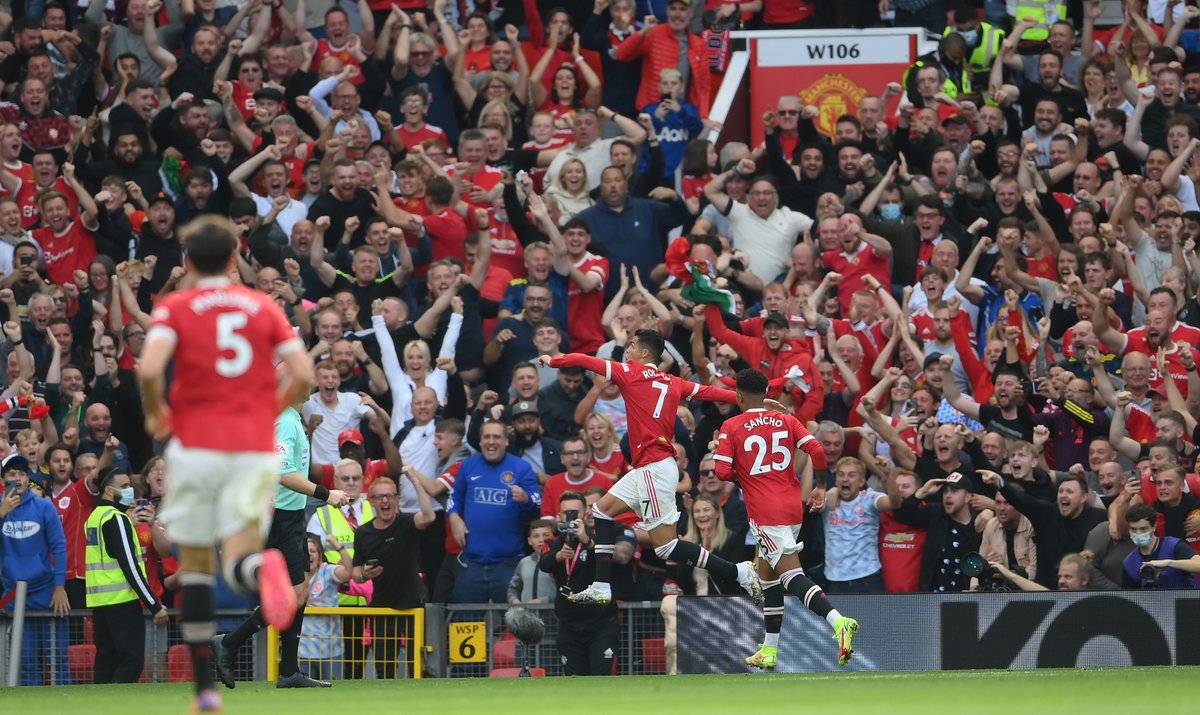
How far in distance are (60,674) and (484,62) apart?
9944mm

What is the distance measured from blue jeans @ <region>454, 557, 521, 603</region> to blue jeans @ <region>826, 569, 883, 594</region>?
2.77m

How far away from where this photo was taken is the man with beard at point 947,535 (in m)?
15.9

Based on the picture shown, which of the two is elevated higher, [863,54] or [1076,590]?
[863,54]

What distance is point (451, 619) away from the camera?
51.0 ft

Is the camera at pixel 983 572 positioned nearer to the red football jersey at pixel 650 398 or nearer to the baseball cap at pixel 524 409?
the red football jersey at pixel 650 398

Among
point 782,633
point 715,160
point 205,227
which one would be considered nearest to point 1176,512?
point 782,633

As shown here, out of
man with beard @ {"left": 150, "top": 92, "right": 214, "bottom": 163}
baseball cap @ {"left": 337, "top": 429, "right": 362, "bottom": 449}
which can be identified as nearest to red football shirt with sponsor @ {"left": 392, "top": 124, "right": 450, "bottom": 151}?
man with beard @ {"left": 150, "top": 92, "right": 214, "bottom": 163}

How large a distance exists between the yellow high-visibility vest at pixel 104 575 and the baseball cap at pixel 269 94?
23.5ft

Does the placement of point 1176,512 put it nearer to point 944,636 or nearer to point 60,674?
point 944,636

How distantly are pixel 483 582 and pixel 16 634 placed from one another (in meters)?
3.91

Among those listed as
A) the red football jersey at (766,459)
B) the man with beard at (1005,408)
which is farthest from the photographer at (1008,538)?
the red football jersey at (766,459)

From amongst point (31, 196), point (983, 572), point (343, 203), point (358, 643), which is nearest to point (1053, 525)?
point (983, 572)

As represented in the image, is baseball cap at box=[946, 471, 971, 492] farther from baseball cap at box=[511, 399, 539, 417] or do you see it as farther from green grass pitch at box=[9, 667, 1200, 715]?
baseball cap at box=[511, 399, 539, 417]

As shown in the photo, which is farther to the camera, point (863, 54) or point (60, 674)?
point (863, 54)
